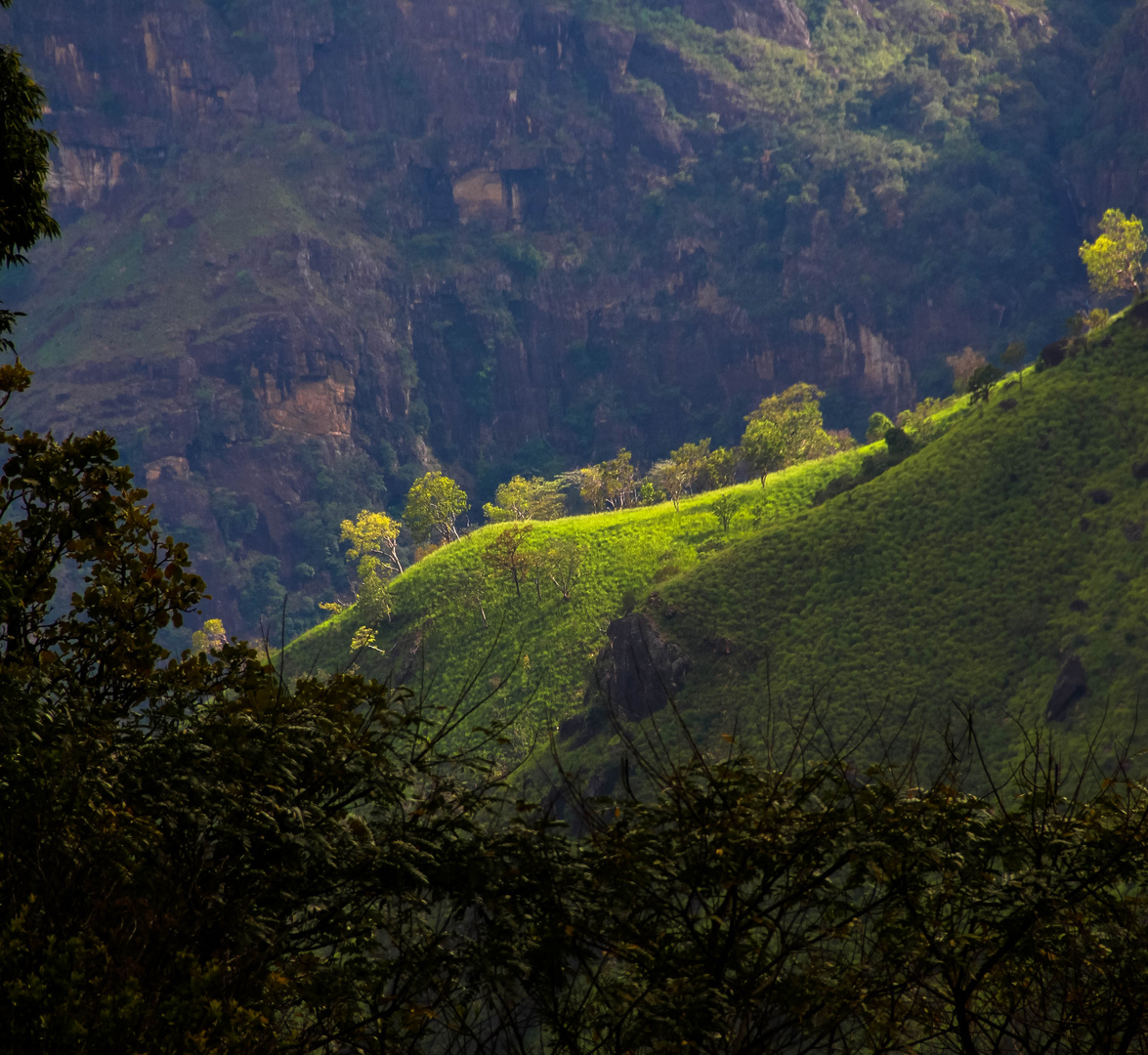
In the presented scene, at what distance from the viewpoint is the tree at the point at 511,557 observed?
83.3 meters

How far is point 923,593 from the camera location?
59.7 meters

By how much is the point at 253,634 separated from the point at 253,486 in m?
29.2

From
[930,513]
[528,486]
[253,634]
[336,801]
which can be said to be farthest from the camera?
[253,634]

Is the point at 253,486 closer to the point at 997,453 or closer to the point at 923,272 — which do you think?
the point at 923,272

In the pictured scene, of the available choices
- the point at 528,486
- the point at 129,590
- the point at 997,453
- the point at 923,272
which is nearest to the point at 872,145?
the point at 923,272

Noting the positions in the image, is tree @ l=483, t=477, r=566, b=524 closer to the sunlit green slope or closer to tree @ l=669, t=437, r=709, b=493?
tree @ l=669, t=437, r=709, b=493

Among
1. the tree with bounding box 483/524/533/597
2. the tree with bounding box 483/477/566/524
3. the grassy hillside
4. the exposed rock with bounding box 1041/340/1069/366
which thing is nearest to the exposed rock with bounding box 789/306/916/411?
the tree with bounding box 483/477/566/524

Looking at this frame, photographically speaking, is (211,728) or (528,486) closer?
(211,728)

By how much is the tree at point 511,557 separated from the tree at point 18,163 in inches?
2823

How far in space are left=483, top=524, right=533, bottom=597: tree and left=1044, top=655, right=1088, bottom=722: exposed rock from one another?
40412mm

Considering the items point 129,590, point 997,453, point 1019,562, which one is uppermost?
point 129,590

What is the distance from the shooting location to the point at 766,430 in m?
87.6

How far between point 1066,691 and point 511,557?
42579mm

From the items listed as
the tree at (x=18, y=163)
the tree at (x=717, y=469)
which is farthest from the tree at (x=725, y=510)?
the tree at (x=18, y=163)
